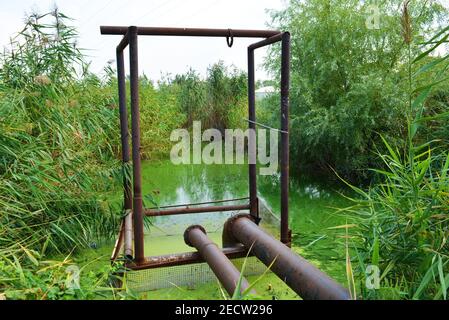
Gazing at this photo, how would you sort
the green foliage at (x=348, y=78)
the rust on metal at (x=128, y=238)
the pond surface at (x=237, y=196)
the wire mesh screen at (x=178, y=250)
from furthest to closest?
the green foliage at (x=348, y=78) < the pond surface at (x=237, y=196) < the wire mesh screen at (x=178, y=250) < the rust on metal at (x=128, y=238)

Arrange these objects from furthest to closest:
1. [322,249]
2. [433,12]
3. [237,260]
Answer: [433,12] < [322,249] < [237,260]

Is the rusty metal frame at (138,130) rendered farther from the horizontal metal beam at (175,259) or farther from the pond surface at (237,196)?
the pond surface at (237,196)

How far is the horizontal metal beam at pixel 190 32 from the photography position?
246 cm

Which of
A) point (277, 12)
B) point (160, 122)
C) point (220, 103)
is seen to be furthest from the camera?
point (220, 103)

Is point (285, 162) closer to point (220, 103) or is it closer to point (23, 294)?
point (23, 294)

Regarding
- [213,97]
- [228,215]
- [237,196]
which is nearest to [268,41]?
[228,215]

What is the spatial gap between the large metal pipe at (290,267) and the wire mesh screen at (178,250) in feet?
1.03

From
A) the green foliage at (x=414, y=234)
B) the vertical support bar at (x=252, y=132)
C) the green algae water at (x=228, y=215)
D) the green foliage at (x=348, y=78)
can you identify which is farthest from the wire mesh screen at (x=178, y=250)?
the green foliage at (x=348, y=78)

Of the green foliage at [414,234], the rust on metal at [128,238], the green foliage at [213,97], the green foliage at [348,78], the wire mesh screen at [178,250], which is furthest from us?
the green foliage at [213,97]

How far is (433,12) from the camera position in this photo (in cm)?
514

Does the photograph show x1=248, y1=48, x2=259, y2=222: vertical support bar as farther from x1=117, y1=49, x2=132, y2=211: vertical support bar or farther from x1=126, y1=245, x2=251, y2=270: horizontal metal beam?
x1=117, y1=49, x2=132, y2=211: vertical support bar

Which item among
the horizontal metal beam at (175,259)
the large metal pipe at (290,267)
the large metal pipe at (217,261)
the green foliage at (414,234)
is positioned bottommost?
the horizontal metal beam at (175,259)

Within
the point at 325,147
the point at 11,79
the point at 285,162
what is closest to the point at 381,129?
the point at 325,147
